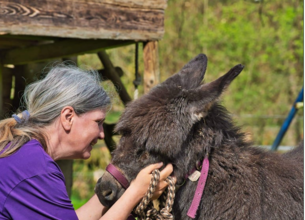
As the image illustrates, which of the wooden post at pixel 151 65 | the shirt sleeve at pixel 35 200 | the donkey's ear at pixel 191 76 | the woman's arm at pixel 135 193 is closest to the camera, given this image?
the shirt sleeve at pixel 35 200

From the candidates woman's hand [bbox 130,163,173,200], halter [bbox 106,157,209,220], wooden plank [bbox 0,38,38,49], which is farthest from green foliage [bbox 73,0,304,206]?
woman's hand [bbox 130,163,173,200]

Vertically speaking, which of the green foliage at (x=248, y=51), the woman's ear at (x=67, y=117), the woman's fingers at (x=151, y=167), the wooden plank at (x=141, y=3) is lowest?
the green foliage at (x=248, y=51)

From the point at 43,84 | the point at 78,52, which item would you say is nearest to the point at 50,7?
the point at 78,52

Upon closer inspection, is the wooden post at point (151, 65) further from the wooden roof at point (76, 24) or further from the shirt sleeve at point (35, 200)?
the shirt sleeve at point (35, 200)

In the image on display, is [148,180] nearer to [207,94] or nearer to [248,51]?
[207,94]

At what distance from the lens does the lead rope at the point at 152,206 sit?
104 inches

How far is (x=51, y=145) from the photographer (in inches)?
109

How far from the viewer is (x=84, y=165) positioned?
12.5 m

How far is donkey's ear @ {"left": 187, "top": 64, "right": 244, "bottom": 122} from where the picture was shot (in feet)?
8.44

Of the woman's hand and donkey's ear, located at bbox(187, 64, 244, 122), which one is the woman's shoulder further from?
donkey's ear, located at bbox(187, 64, 244, 122)

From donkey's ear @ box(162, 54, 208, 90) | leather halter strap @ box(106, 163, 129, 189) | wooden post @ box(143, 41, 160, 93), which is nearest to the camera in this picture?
leather halter strap @ box(106, 163, 129, 189)

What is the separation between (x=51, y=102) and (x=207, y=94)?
1031 mm

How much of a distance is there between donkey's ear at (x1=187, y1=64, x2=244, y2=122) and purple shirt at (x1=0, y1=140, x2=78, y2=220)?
1.01 m

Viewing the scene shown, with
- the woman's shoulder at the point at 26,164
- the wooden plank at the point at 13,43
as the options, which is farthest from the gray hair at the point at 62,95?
the wooden plank at the point at 13,43
